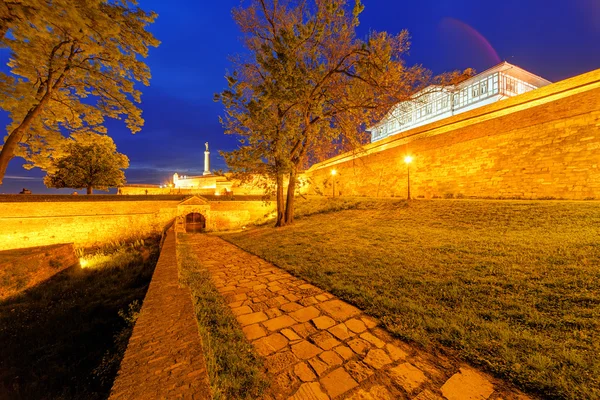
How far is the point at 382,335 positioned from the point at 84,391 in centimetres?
361

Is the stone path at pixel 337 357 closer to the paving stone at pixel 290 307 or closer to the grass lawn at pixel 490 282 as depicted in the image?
the paving stone at pixel 290 307

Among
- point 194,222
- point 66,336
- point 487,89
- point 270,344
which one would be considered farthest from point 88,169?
point 487,89

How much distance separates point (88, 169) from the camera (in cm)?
2083

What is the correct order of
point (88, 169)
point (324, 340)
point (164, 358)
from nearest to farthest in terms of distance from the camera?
point (164, 358) < point (324, 340) < point (88, 169)

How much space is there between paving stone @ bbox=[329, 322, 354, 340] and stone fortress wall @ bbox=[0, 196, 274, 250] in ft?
41.1

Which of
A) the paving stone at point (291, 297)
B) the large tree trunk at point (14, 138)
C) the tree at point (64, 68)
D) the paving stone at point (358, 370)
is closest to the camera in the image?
the paving stone at point (358, 370)

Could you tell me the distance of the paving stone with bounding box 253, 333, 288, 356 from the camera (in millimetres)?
2406

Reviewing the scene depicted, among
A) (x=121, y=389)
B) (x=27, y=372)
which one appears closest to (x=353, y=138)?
(x=121, y=389)

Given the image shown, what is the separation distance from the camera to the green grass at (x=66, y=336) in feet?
9.41

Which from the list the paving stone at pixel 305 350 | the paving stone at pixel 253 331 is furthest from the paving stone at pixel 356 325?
the paving stone at pixel 253 331

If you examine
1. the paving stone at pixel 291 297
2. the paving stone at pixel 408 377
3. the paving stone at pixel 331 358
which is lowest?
the paving stone at pixel 291 297

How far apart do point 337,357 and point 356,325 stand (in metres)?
0.65

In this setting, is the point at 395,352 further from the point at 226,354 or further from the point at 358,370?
the point at 226,354

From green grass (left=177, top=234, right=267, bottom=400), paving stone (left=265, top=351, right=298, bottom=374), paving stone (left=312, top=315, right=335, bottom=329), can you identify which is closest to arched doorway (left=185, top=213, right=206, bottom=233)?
green grass (left=177, top=234, right=267, bottom=400)
